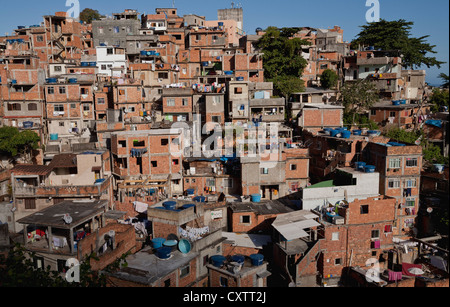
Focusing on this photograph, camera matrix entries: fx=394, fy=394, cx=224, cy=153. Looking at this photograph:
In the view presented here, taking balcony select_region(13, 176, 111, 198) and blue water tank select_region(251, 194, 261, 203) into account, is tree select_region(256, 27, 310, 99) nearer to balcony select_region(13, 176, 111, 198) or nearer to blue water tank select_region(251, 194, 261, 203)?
blue water tank select_region(251, 194, 261, 203)

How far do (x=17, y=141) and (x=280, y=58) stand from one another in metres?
19.1

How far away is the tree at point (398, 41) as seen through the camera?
109 ft

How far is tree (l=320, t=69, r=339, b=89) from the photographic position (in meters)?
30.6

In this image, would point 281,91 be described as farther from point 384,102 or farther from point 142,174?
point 142,174

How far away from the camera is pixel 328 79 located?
30594 mm

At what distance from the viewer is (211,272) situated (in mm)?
14000

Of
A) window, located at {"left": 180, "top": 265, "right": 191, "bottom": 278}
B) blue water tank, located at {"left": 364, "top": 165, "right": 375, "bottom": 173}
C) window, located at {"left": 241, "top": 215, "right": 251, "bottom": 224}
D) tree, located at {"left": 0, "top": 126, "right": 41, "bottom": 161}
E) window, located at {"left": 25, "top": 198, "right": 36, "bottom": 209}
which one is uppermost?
tree, located at {"left": 0, "top": 126, "right": 41, "bottom": 161}

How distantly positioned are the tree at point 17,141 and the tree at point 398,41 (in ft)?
89.8

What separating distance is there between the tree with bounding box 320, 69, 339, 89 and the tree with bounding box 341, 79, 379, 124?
2.10m

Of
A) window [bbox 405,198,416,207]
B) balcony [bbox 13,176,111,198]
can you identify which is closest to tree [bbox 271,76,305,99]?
window [bbox 405,198,416,207]

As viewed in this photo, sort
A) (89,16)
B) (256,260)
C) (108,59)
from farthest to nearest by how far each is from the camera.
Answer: (89,16)
(108,59)
(256,260)

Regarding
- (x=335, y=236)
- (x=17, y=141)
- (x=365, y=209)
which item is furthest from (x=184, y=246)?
(x=17, y=141)

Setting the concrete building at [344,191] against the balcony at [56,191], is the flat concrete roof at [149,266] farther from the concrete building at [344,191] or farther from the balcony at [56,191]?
the concrete building at [344,191]

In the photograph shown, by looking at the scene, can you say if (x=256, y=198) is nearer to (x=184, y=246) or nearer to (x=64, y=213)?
(x=184, y=246)
